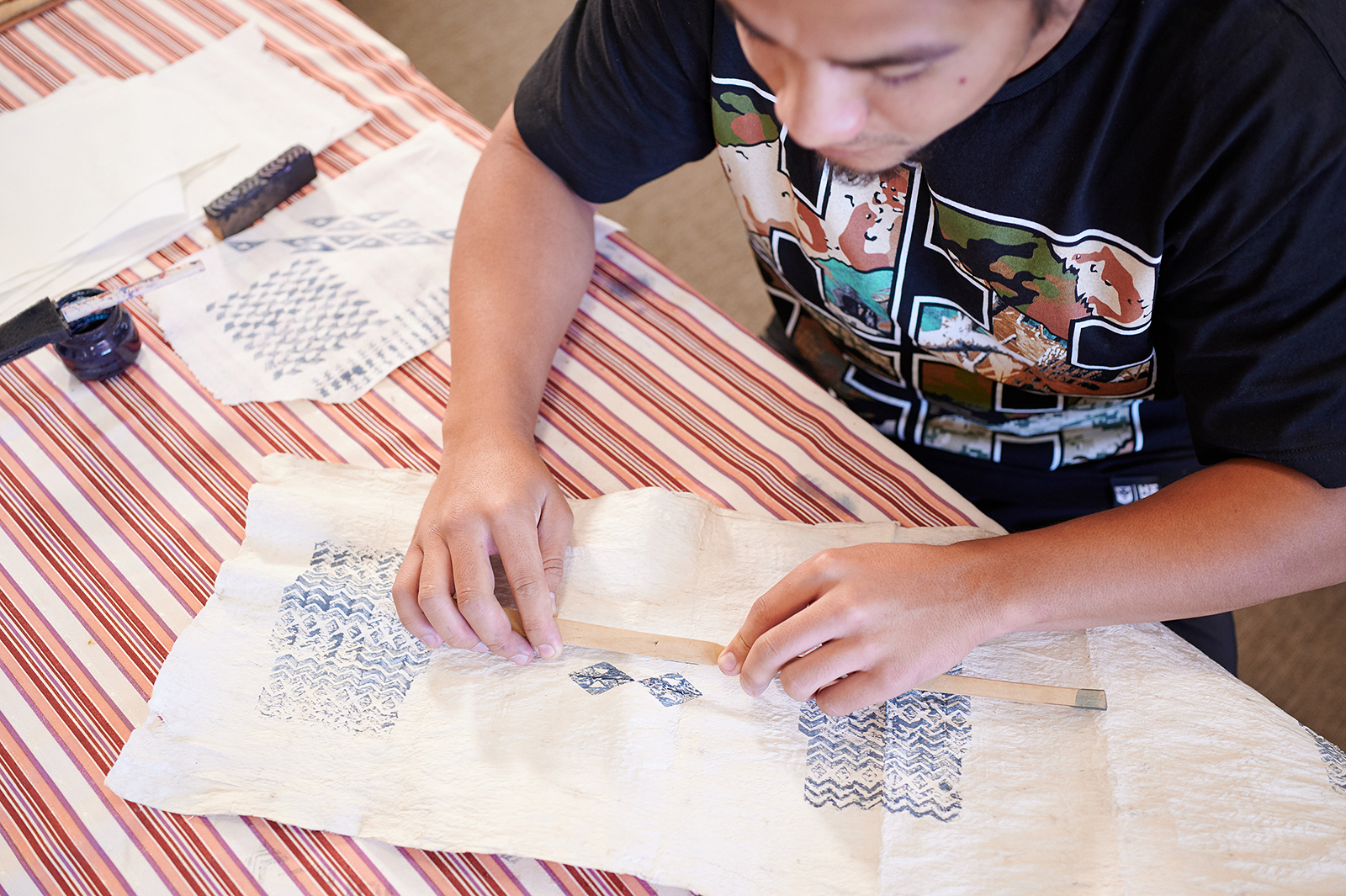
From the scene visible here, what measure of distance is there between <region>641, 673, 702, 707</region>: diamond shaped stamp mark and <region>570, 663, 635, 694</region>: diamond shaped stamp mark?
0.02m

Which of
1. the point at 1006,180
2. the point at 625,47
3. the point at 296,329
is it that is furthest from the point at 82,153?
the point at 1006,180

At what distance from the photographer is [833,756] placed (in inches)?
25.7

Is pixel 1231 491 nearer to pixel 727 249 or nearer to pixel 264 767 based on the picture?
pixel 264 767

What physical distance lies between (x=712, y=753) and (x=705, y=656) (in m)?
0.07

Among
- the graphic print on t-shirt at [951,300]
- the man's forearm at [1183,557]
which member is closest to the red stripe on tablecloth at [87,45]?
the graphic print on t-shirt at [951,300]

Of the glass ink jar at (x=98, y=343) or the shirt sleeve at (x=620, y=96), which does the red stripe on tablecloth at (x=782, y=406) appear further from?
the glass ink jar at (x=98, y=343)

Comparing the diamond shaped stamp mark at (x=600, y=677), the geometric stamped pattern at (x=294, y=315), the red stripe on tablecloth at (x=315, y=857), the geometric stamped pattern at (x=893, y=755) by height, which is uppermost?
the geometric stamped pattern at (x=294, y=315)

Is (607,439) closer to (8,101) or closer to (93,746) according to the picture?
(93,746)

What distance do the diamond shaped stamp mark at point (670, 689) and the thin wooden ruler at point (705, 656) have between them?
0.05 feet

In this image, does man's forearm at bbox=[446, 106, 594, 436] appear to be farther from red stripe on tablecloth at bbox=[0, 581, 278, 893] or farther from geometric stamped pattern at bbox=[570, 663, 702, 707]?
red stripe on tablecloth at bbox=[0, 581, 278, 893]

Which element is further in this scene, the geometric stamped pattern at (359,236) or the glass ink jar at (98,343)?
the geometric stamped pattern at (359,236)

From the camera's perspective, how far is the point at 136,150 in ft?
3.44

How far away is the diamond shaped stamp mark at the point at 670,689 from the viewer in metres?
0.68

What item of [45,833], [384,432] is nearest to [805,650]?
[384,432]
